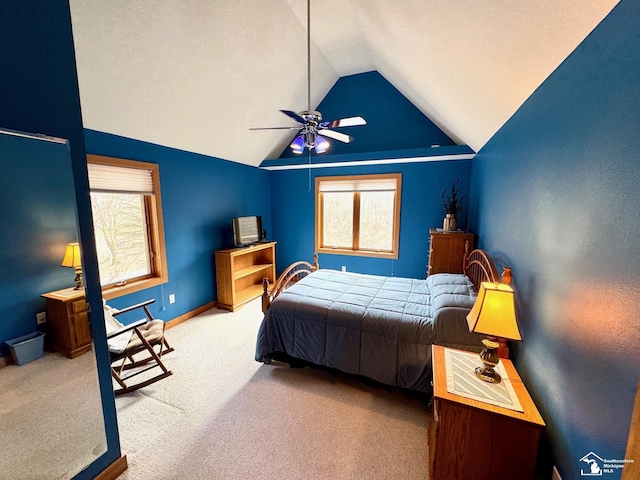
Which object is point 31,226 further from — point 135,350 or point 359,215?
point 359,215

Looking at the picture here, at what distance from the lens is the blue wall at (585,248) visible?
2.73 ft

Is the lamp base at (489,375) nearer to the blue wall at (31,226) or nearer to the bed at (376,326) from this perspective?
the bed at (376,326)

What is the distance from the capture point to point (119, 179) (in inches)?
107

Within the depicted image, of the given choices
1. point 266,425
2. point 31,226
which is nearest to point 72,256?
point 31,226

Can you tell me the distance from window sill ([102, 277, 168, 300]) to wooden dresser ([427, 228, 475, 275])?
11.2 ft

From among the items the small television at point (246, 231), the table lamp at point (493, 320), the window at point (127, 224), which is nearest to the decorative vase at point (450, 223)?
the table lamp at point (493, 320)

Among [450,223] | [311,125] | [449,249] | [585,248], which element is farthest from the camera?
[450,223]

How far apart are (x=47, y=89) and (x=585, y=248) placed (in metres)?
2.45

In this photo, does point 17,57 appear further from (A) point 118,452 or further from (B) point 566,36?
(B) point 566,36

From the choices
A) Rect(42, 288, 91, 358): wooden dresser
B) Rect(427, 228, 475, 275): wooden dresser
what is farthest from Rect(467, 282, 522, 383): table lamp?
Rect(42, 288, 91, 358): wooden dresser

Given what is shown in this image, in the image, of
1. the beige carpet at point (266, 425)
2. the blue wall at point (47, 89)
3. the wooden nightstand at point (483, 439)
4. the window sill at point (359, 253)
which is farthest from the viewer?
the window sill at point (359, 253)

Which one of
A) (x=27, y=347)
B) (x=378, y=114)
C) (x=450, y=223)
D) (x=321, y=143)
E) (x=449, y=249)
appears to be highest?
(x=378, y=114)

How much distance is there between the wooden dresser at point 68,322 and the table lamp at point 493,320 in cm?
213

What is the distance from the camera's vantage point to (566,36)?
112cm
